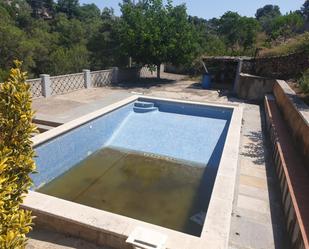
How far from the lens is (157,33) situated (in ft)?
61.1

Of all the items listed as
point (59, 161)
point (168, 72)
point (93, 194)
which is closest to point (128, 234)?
Result: point (93, 194)

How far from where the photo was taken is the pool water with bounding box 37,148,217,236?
239 inches

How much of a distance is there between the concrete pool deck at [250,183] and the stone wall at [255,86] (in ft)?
4.97

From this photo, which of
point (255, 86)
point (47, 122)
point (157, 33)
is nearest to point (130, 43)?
point (157, 33)

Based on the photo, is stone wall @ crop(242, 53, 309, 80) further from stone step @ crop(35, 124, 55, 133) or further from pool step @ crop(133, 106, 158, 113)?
stone step @ crop(35, 124, 55, 133)

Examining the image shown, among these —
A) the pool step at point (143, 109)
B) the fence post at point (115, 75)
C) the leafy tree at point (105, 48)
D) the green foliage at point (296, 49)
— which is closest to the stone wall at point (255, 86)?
the green foliage at point (296, 49)

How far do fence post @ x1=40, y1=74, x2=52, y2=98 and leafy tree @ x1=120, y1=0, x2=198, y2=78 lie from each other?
303 inches

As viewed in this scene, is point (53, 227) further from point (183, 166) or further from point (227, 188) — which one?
point (183, 166)

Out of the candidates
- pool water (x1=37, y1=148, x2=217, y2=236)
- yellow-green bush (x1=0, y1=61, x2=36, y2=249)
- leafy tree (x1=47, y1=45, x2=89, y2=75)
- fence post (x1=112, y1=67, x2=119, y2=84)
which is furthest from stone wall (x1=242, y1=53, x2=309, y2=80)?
leafy tree (x1=47, y1=45, x2=89, y2=75)

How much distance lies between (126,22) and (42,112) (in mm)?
11431

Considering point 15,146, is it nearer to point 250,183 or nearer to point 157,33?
point 250,183

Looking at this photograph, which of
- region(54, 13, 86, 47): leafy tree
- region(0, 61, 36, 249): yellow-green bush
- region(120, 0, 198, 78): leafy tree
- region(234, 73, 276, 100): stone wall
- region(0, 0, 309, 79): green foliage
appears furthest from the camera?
region(54, 13, 86, 47): leafy tree

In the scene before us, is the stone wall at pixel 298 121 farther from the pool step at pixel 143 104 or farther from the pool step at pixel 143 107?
the pool step at pixel 143 104

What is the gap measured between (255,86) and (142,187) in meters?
10.8
